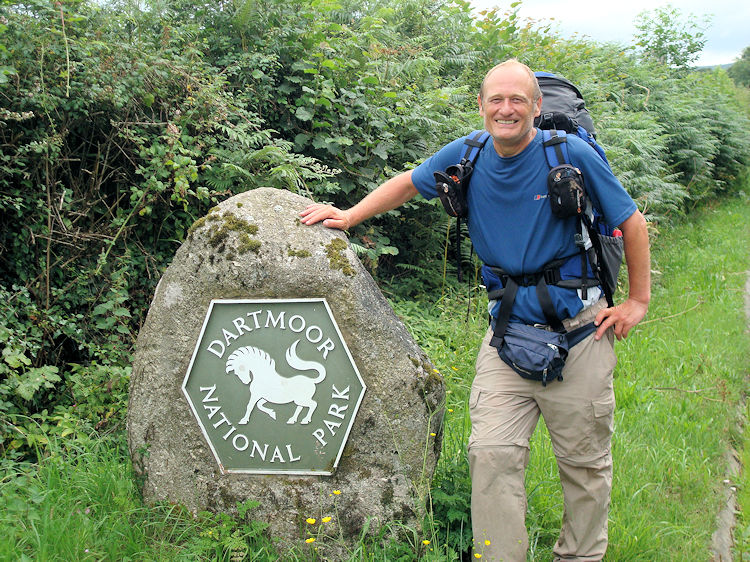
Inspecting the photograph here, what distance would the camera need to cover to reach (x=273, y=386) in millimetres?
3131

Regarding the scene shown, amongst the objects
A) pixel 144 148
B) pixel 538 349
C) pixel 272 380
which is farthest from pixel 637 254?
pixel 144 148

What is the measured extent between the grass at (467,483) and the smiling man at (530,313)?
40cm

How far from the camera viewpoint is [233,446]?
3191 millimetres

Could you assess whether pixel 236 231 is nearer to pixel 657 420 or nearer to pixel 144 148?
pixel 144 148

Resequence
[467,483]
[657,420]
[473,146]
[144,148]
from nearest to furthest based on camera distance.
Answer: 1. [473,146]
2. [467,483]
3. [144,148]
4. [657,420]

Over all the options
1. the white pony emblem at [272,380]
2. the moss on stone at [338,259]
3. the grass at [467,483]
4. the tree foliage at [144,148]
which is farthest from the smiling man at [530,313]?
the tree foliage at [144,148]

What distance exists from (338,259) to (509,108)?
1049mm

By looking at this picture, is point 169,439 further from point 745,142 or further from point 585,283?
point 745,142

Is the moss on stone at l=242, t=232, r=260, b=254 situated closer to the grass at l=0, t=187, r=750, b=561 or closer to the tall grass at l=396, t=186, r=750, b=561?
the grass at l=0, t=187, r=750, b=561

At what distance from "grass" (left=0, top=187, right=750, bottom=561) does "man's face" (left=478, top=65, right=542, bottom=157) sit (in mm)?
1738

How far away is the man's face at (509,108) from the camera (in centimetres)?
276

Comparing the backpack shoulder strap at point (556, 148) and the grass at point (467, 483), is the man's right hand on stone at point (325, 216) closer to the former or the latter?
the backpack shoulder strap at point (556, 148)

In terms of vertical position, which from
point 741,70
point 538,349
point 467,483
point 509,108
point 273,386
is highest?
point 741,70

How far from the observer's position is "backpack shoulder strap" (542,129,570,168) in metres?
2.77
